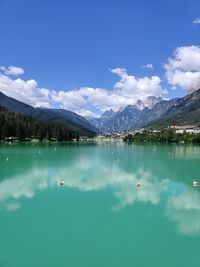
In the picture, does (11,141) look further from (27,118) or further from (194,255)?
(194,255)

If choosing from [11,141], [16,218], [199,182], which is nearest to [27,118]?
[11,141]

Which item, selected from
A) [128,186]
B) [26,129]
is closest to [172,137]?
[26,129]

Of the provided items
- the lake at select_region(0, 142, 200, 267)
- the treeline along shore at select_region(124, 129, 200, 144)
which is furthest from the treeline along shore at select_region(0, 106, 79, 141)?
the lake at select_region(0, 142, 200, 267)

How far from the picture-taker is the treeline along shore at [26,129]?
12846 centimetres

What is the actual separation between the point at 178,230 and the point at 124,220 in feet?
11.9

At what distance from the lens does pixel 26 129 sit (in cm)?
13550

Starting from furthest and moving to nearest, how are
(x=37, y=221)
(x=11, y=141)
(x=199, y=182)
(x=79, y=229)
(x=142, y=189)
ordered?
(x=11, y=141) < (x=199, y=182) < (x=142, y=189) < (x=37, y=221) < (x=79, y=229)

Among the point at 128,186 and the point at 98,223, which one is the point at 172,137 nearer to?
the point at 128,186

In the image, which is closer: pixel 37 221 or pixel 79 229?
pixel 79 229

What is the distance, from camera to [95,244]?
17.0 meters

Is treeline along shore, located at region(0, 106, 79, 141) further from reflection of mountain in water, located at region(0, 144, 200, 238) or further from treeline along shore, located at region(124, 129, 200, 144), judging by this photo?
reflection of mountain in water, located at region(0, 144, 200, 238)

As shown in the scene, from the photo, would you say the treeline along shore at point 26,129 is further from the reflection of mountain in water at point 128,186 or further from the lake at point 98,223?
the lake at point 98,223

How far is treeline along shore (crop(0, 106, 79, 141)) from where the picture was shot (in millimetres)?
128462

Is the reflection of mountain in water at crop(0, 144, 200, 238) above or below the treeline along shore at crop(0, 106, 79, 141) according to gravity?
A: below
